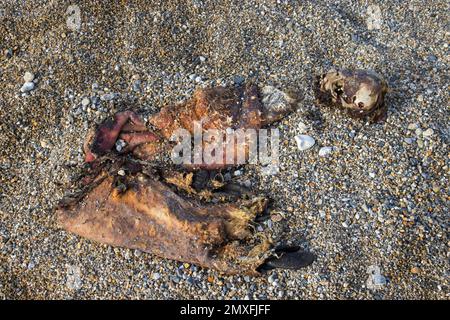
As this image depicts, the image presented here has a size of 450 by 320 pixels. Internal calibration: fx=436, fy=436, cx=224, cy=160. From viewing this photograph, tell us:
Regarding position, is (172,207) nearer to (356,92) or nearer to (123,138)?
(123,138)

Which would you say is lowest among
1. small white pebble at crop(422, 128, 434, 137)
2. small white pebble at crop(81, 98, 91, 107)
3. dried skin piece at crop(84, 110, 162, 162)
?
dried skin piece at crop(84, 110, 162, 162)

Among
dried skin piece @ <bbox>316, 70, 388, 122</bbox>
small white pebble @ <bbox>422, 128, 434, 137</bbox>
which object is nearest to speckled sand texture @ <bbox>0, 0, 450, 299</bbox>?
small white pebble @ <bbox>422, 128, 434, 137</bbox>

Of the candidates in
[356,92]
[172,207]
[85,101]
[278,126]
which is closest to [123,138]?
[85,101]

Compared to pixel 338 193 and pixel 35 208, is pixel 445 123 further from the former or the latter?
pixel 35 208

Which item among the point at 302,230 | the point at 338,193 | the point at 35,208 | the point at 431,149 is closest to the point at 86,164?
the point at 35,208

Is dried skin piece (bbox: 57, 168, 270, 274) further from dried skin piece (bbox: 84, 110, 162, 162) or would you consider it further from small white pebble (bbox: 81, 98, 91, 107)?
small white pebble (bbox: 81, 98, 91, 107)

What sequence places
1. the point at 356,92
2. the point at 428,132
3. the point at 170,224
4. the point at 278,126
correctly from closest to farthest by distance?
1. the point at 170,224
2. the point at 356,92
3. the point at 428,132
4. the point at 278,126

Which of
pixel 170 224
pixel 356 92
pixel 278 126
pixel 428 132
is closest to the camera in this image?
pixel 170 224
